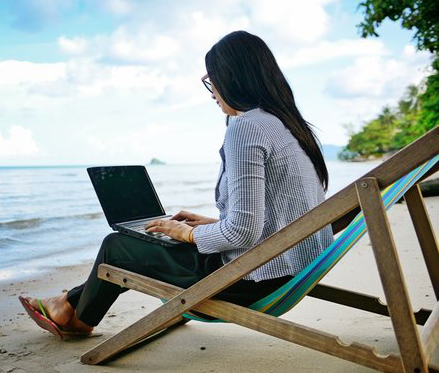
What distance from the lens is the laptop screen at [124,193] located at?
2.60 m

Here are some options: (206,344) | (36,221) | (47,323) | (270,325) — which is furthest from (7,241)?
(270,325)

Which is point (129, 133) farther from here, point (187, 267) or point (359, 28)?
point (187, 267)

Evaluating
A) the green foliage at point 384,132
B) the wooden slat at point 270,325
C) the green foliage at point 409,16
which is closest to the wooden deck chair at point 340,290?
the wooden slat at point 270,325

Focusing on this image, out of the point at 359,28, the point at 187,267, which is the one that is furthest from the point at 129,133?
the point at 187,267

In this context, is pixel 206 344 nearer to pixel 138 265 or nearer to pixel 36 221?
pixel 138 265

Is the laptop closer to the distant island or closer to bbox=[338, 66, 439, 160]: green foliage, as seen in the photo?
bbox=[338, 66, 439, 160]: green foliage

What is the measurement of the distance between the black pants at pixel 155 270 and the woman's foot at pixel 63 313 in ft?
0.36

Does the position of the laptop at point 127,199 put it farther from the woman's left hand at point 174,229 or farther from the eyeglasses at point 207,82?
the eyeglasses at point 207,82

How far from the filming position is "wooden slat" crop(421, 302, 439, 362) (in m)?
1.77

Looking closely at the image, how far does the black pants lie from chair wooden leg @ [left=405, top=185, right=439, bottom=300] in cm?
77

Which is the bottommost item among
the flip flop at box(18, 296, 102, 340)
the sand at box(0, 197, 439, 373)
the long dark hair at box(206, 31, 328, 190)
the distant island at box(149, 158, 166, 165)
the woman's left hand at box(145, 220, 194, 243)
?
the sand at box(0, 197, 439, 373)

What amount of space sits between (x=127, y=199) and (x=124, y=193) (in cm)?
4

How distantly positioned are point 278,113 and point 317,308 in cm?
188

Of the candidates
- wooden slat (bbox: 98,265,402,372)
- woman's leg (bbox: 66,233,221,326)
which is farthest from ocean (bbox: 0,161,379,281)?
wooden slat (bbox: 98,265,402,372)
